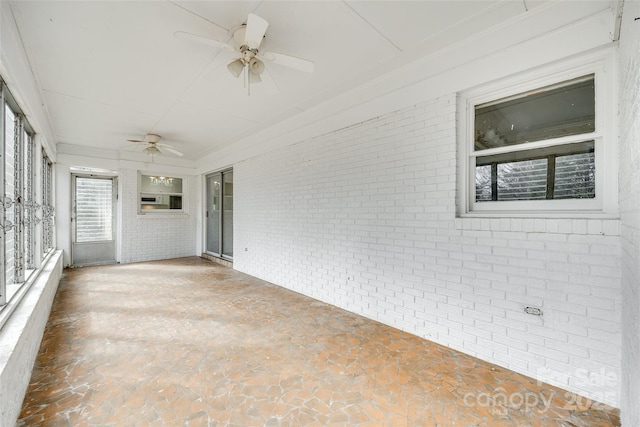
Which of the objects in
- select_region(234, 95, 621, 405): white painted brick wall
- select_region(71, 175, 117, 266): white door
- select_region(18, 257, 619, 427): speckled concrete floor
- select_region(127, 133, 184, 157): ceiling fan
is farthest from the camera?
select_region(71, 175, 117, 266): white door

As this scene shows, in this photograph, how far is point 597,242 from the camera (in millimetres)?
1938

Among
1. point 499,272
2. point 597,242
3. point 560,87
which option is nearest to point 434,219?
point 499,272

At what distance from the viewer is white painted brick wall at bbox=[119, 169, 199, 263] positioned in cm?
695

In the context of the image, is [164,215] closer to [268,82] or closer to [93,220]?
[93,220]

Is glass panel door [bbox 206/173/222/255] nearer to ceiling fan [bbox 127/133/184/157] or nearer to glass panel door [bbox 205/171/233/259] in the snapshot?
glass panel door [bbox 205/171/233/259]

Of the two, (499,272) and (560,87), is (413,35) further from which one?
(499,272)

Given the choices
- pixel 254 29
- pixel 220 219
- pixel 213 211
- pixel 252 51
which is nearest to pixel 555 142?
pixel 254 29

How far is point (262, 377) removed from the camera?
2164 mm

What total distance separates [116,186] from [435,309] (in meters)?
8.03

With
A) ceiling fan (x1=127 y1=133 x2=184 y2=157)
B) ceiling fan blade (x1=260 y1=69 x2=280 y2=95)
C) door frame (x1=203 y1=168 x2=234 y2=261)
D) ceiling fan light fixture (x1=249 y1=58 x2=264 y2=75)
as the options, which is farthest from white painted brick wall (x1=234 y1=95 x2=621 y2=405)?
door frame (x1=203 y1=168 x2=234 y2=261)

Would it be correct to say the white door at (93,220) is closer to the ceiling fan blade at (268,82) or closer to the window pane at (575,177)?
the ceiling fan blade at (268,82)

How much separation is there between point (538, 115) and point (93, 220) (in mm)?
8927

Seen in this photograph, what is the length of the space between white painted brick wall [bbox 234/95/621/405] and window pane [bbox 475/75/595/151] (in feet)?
1.08

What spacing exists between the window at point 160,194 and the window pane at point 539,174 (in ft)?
25.7
